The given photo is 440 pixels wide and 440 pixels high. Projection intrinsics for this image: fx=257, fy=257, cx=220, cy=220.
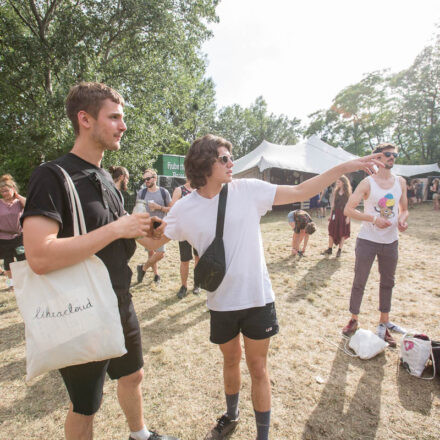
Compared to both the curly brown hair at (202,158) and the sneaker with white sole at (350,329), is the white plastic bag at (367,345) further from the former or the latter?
the curly brown hair at (202,158)

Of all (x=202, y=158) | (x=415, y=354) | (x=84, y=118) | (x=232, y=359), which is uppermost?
(x=84, y=118)

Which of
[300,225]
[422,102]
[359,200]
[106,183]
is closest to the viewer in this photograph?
[106,183]

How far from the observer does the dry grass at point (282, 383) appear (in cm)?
212

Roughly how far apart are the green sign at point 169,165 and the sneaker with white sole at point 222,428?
48.6 ft

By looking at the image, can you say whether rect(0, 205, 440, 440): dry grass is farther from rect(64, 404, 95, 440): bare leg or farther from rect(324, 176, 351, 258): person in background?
rect(324, 176, 351, 258): person in background

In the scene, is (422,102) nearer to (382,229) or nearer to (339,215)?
(339,215)

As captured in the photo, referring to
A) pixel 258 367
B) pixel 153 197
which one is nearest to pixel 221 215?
pixel 258 367

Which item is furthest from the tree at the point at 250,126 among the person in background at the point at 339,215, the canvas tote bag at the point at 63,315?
the canvas tote bag at the point at 63,315

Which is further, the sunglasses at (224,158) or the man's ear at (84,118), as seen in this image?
the sunglasses at (224,158)

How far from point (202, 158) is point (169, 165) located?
15.6 m

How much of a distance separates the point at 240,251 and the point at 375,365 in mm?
2325

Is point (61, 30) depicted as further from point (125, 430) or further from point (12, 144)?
point (125, 430)

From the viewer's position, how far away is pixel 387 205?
2.98 metres

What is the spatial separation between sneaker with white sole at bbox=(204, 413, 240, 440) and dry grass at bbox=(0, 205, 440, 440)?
76 millimetres
